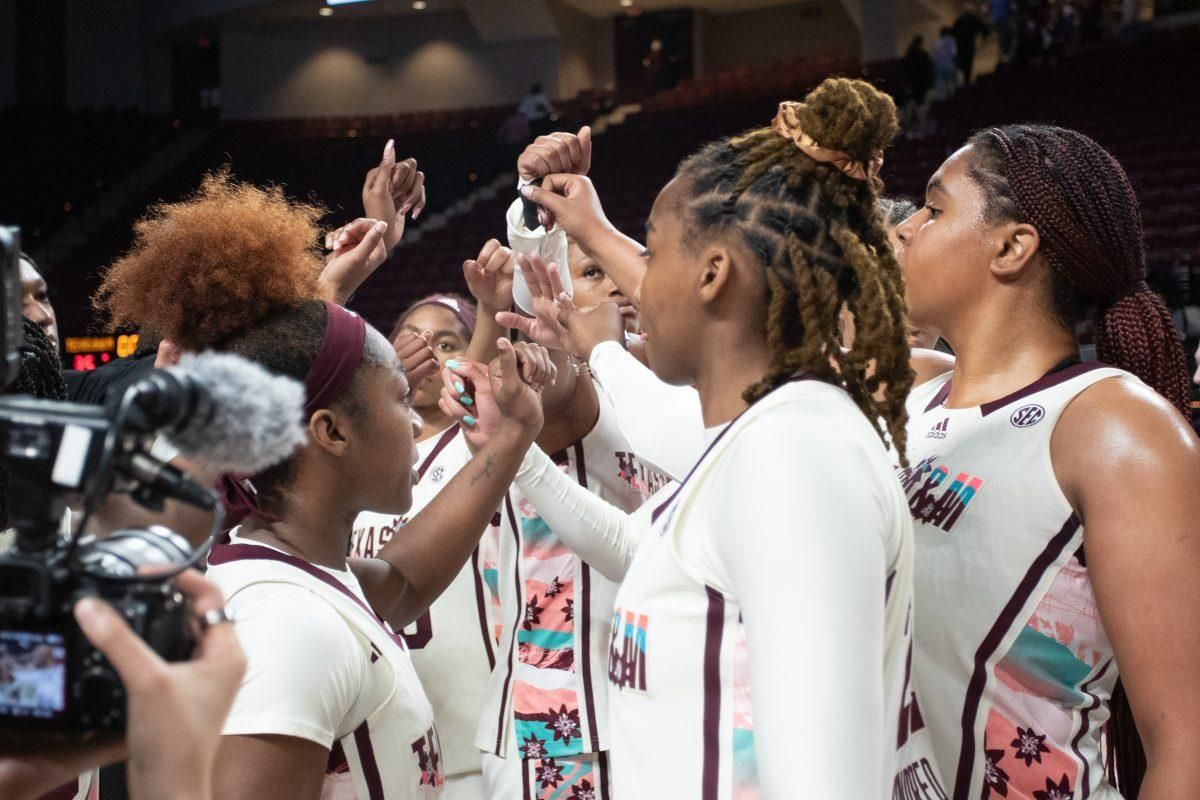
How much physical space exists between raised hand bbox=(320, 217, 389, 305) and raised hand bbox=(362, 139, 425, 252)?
0.39ft

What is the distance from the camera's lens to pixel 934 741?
167 cm

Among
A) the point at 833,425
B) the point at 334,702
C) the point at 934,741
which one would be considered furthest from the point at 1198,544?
the point at 334,702

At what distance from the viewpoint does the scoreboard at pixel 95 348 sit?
7266 mm

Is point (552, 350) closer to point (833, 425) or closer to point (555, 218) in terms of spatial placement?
point (555, 218)

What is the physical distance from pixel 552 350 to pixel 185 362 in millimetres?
1490

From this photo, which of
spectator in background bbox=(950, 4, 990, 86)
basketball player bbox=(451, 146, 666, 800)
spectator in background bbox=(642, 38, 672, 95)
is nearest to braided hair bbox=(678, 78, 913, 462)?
basketball player bbox=(451, 146, 666, 800)

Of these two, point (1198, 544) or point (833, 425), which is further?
point (1198, 544)

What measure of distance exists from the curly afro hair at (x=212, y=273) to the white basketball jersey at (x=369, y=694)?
32cm

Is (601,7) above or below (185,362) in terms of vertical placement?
above

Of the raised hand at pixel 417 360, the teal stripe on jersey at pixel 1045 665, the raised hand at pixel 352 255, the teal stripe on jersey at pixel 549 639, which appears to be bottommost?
the teal stripe on jersey at pixel 549 639

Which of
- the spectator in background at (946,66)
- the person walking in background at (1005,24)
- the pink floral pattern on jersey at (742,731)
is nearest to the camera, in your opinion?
the pink floral pattern on jersey at (742,731)

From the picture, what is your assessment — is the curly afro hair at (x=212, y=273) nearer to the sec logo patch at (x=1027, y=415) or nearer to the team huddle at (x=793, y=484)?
the team huddle at (x=793, y=484)

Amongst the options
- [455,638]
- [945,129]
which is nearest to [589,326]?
[455,638]

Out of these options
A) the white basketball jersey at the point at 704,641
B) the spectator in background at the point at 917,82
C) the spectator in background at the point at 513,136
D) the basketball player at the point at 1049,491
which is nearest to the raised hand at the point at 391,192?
the basketball player at the point at 1049,491
